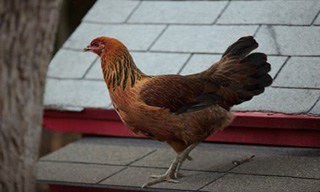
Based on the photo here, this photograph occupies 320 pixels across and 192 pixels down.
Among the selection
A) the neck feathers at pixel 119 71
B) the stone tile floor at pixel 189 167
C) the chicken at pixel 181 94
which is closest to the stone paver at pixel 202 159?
the stone tile floor at pixel 189 167

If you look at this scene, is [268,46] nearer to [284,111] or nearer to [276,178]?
[284,111]

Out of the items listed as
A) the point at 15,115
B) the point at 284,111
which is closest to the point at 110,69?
the point at 284,111

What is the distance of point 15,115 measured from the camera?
4965mm

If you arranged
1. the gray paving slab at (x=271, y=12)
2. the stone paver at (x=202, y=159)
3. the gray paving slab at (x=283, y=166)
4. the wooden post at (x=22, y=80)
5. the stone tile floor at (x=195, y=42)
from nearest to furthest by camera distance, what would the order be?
1. the wooden post at (x=22, y=80)
2. the gray paving slab at (x=283, y=166)
3. the stone paver at (x=202, y=159)
4. the stone tile floor at (x=195, y=42)
5. the gray paving slab at (x=271, y=12)

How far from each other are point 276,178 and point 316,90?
2.86 feet

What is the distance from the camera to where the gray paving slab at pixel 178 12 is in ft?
26.9

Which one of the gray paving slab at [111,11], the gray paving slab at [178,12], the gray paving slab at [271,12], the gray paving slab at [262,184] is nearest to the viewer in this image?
the gray paving slab at [262,184]

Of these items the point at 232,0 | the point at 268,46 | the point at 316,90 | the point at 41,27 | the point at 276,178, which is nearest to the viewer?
the point at 41,27

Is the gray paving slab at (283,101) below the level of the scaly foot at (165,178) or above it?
above

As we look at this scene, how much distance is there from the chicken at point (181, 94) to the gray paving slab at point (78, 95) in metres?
0.93

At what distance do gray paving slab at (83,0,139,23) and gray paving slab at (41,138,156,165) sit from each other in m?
1.16

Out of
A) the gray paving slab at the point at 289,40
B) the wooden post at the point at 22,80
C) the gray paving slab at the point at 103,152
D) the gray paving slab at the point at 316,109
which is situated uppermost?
the wooden post at the point at 22,80

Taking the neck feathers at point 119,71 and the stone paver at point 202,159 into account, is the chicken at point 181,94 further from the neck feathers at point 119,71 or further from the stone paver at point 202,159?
the stone paver at point 202,159

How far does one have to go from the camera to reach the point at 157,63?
7.91m
